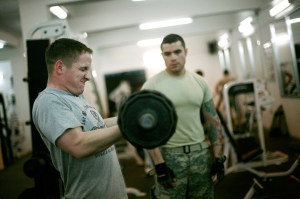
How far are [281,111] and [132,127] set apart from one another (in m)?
5.41

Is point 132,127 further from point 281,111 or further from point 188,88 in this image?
point 281,111

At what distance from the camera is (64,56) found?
3.76ft

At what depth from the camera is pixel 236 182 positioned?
143 inches

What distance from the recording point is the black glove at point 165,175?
1.63m

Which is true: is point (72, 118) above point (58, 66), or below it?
below

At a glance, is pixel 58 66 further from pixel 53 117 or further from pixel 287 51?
pixel 287 51

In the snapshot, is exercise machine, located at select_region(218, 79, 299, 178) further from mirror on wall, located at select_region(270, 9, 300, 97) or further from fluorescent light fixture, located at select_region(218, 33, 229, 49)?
fluorescent light fixture, located at select_region(218, 33, 229, 49)

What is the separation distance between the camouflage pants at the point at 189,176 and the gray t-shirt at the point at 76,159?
522 mm

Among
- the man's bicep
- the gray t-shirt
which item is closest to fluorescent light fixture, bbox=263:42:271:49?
the man's bicep

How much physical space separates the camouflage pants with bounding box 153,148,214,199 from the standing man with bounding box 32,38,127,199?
1.78 ft

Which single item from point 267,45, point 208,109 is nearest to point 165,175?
point 208,109

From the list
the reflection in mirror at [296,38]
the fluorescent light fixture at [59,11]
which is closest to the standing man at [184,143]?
the fluorescent light fixture at [59,11]

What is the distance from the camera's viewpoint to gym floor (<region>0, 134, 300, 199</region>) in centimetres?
313

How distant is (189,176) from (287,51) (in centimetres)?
453
